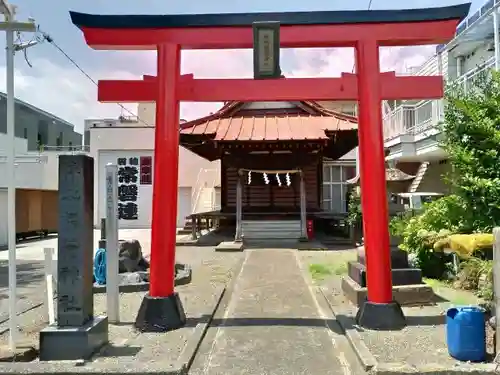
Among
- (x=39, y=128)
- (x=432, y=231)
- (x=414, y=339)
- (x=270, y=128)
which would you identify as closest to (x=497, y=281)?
(x=414, y=339)

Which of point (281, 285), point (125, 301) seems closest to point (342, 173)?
point (281, 285)

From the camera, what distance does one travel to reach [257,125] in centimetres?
2056

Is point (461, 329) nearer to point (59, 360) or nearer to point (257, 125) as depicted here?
point (59, 360)

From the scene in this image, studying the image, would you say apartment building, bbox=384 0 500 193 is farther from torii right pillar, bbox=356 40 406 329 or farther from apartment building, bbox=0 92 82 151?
apartment building, bbox=0 92 82 151

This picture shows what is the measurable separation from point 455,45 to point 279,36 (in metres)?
14.1

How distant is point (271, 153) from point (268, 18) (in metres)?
13.6

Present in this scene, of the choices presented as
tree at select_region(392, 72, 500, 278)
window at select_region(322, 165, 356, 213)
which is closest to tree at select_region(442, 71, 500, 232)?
tree at select_region(392, 72, 500, 278)

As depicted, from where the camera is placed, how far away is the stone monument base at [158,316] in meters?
6.91

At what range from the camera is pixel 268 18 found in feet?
23.2

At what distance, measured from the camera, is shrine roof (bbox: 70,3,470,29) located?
6988 mm

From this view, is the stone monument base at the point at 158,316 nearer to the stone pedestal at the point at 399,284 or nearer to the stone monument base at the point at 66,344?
the stone monument base at the point at 66,344

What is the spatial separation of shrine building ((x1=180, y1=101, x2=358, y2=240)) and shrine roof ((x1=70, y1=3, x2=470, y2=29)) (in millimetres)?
11035

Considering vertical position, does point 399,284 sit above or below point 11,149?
below

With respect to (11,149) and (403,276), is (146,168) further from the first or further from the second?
(11,149)
